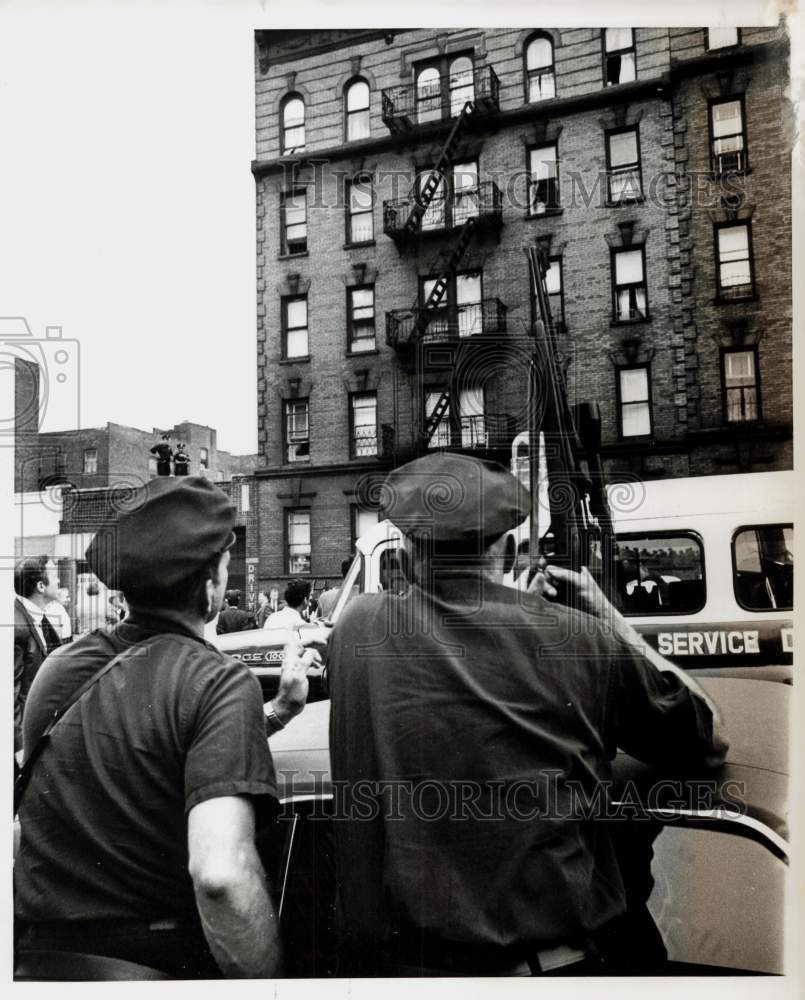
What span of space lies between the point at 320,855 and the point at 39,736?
4.73ft

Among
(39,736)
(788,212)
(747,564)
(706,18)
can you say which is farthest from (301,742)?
(706,18)

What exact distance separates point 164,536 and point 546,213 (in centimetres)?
243

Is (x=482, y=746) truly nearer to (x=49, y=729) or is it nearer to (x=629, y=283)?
(x=49, y=729)

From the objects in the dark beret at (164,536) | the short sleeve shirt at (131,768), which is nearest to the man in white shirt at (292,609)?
the short sleeve shirt at (131,768)

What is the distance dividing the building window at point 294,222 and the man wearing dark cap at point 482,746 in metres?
1.35

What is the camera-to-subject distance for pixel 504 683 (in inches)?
140

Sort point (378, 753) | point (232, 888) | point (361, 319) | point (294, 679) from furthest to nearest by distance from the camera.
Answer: point (361, 319)
point (294, 679)
point (378, 753)
point (232, 888)

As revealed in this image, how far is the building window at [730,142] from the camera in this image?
12.4 ft

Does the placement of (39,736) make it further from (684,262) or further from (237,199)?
(684,262)

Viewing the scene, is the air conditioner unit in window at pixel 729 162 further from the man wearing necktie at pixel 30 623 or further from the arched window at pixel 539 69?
the man wearing necktie at pixel 30 623

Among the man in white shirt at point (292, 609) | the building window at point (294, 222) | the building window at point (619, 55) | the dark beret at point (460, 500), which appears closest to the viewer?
the dark beret at point (460, 500)

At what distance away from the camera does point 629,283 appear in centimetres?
380

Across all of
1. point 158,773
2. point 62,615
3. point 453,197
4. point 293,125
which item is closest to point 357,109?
point 293,125

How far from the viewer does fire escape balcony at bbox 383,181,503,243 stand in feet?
12.6
